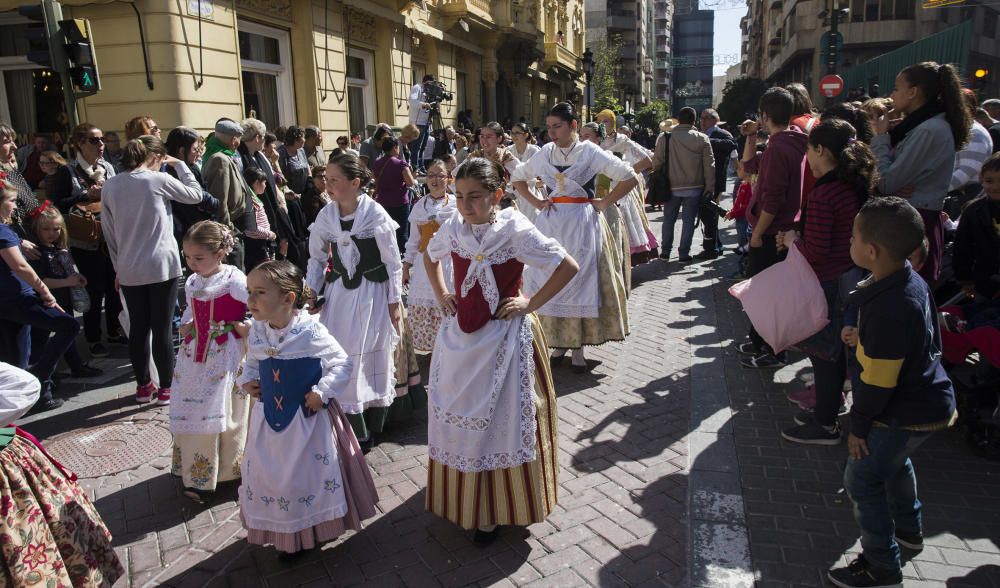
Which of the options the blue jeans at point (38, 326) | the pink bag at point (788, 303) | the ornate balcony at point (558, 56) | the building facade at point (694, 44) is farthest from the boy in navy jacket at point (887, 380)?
the building facade at point (694, 44)

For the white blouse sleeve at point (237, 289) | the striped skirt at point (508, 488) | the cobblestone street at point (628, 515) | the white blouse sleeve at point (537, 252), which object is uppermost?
the white blouse sleeve at point (537, 252)

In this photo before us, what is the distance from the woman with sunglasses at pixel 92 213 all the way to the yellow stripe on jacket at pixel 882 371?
6438 millimetres

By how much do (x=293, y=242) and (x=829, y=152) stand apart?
5.51 metres

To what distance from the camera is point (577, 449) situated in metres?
4.51

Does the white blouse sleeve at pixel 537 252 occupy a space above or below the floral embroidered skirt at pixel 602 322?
above

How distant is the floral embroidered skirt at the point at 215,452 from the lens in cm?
396

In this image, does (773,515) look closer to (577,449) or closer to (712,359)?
(577,449)

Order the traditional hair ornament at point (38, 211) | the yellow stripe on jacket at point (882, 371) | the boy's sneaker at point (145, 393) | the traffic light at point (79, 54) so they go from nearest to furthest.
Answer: the yellow stripe on jacket at point (882, 371) < the boy's sneaker at point (145, 393) < the traditional hair ornament at point (38, 211) < the traffic light at point (79, 54)

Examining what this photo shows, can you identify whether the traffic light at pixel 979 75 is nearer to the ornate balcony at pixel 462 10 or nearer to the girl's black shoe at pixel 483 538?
the ornate balcony at pixel 462 10

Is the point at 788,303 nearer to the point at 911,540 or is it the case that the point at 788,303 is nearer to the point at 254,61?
the point at 911,540

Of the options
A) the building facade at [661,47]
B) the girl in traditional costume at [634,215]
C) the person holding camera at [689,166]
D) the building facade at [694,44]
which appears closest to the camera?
the girl in traditional costume at [634,215]

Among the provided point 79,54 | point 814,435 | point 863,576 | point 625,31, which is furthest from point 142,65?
point 625,31

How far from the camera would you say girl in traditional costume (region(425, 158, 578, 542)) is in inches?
129

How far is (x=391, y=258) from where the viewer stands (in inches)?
175
